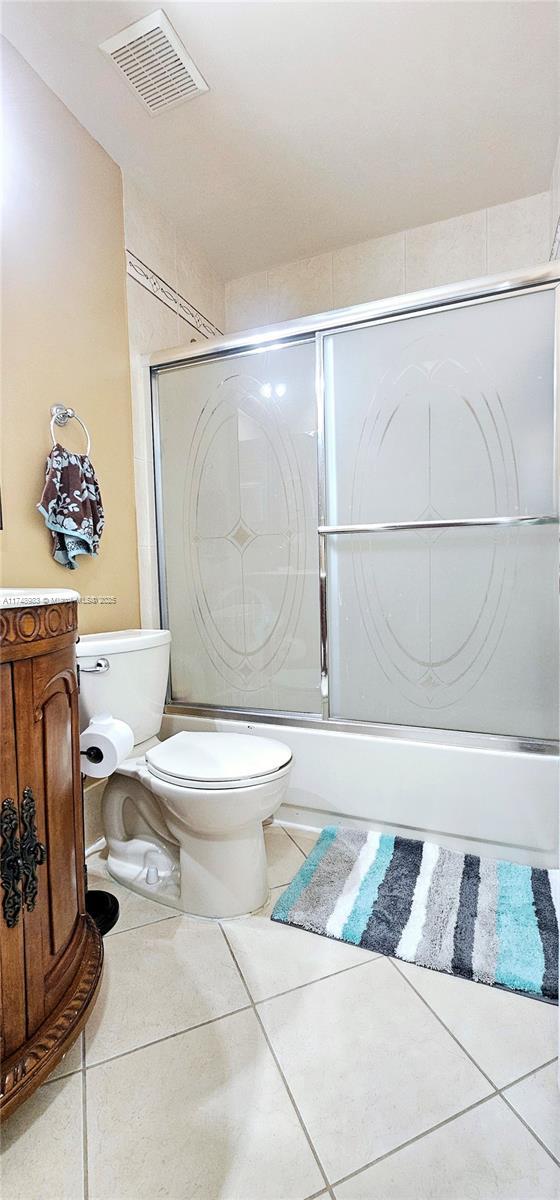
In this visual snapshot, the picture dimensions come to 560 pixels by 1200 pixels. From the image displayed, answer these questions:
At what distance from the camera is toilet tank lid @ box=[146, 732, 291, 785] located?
52.1 inches

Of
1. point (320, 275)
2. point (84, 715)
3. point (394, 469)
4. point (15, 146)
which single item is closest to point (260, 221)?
point (320, 275)

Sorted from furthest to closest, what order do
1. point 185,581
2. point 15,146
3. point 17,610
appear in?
point 185,581 → point 15,146 → point 17,610

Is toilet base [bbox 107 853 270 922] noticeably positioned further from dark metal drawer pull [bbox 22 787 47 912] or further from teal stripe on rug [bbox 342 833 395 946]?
dark metal drawer pull [bbox 22 787 47 912]

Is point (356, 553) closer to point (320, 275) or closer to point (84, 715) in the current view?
point (84, 715)

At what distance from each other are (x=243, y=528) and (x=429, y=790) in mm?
A: 1087

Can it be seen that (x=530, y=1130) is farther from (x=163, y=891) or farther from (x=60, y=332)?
(x=60, y=332)

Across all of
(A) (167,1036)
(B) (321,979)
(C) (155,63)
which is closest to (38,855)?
(A) (167,1036)

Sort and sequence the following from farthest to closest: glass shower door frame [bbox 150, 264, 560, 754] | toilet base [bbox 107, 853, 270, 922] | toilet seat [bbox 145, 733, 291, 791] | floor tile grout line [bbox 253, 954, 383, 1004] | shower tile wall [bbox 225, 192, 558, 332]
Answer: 1. shower tile wall [bbox 225, 192, 558, 332]
2. glass shower door frame [bbox 150, 264, 560, 754]
3. toilet base [bbox 107, 853, 270, 922]
4. toilet seat [bbox 145, 733, 291, 791]
5. floor tile grout line [bbox 253, 954, 383, 1004]

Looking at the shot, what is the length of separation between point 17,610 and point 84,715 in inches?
28.3

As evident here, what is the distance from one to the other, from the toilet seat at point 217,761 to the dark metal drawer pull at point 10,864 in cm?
52

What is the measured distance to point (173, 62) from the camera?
1477 mm

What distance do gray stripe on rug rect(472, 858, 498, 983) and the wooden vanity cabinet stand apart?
0.83 meters

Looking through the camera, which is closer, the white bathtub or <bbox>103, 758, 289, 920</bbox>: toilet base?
<bbox>103, 758, 289, 920</bbox>: toilet base

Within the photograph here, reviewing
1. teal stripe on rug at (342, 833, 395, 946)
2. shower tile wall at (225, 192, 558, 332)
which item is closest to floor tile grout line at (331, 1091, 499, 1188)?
teal stripe on rug at (342, 833, 395, 946)
